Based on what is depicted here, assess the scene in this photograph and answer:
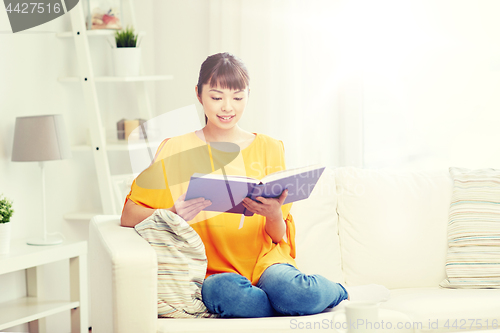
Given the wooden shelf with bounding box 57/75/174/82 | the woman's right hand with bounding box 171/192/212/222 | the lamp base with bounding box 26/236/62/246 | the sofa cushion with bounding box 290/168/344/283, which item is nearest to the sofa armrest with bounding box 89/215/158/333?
the woman's right hand with bounding box 171/192/212/222

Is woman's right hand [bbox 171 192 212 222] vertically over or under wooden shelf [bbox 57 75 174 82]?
under

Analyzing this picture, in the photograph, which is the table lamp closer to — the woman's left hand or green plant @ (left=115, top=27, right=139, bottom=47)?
green plant @ (left=115, top=27, right=139, bottom=47)

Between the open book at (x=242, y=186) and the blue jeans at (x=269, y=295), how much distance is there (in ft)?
0.70

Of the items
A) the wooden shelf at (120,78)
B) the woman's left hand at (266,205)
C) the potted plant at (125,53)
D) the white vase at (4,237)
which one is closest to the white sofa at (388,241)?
the woman's left hand at (266,205)

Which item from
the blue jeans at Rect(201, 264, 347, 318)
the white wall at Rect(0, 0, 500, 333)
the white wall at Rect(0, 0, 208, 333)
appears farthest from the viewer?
the white wall at Rect(0, 0, 500, 333)

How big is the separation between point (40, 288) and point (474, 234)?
1849mm

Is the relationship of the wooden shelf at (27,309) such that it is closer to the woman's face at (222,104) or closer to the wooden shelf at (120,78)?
the wooden shelf at (120,78)

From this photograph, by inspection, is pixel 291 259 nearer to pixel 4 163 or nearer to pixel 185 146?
pixel 185 146

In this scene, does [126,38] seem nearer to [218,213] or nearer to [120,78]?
[120,78]

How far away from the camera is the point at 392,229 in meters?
1.94

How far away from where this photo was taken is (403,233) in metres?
1.94

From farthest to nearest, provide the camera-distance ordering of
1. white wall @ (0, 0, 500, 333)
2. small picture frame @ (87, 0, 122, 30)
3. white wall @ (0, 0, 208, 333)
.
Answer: small picture frame @ (87, 0, 122, 30), white wall @ (0, 0, 500, 333), white wall @ (0, 0, 208, 333)

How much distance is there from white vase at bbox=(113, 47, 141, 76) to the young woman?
114cm

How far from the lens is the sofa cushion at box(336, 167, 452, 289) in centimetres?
191
